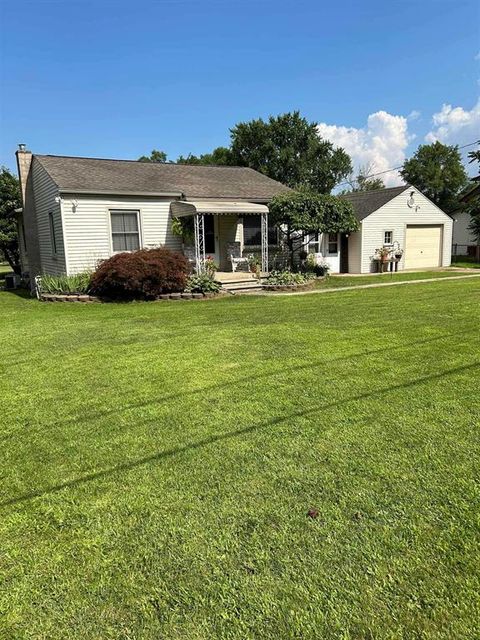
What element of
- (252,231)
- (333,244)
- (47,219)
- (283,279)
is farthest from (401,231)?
(47,219)

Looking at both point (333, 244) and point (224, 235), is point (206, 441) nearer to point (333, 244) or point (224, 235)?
point (224, 235)

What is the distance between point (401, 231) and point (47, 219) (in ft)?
51.9

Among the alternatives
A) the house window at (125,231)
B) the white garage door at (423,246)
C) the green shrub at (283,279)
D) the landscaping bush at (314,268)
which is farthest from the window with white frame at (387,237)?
the house window at (125,231)

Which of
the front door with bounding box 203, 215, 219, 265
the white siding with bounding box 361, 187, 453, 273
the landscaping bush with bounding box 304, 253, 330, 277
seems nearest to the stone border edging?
the front door with bounding box 203, 215, 219, 265

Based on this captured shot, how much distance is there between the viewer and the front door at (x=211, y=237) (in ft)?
53.9

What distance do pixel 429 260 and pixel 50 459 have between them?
23169mm

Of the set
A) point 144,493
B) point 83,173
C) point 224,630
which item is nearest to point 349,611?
point 224,630

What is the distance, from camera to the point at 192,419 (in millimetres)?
4129

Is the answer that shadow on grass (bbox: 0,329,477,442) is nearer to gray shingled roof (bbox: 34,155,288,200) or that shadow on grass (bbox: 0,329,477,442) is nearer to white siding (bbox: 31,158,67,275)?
gray shingled roof (bbox: 34,155,288,200)

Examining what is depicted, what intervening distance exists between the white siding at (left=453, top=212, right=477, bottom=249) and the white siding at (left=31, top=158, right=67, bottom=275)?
29.0 meters

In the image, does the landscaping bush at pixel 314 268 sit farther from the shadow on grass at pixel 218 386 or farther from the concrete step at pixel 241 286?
the shadow on grass at pixel 218 386

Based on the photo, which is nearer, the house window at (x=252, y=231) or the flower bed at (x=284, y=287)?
the flower bed at (x=284, y=287)

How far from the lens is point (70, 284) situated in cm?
1345

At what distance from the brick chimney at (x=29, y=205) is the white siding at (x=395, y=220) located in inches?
556
